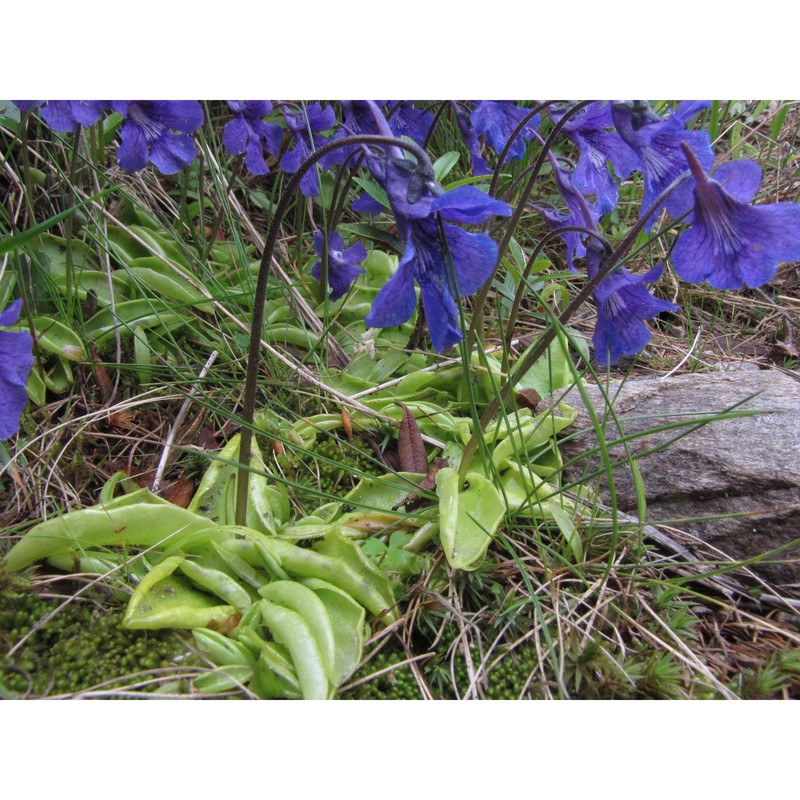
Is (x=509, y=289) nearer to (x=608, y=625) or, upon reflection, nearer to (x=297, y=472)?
(x=297, y=472)

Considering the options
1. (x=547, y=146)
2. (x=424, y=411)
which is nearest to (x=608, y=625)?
(x=424, y=411)

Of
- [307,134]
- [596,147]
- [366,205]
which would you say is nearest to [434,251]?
[596,147]

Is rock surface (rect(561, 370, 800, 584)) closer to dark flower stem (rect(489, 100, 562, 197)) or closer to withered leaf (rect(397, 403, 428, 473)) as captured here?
withered leaf (rect(397, 403, 428, 473))

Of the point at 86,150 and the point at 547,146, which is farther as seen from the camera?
the point at 86,150

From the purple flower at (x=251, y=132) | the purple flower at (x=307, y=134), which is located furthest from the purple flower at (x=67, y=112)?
the purple flower at (x=307, y=134)

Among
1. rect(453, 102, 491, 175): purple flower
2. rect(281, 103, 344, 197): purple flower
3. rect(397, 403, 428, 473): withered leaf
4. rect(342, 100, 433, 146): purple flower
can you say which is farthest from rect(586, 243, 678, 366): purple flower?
rect(281, 103, 344, 197): purple flower

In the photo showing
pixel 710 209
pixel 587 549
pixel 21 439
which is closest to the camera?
pixel 710 209

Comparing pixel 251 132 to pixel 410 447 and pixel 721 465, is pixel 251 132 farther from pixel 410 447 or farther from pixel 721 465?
pixel 721 465
